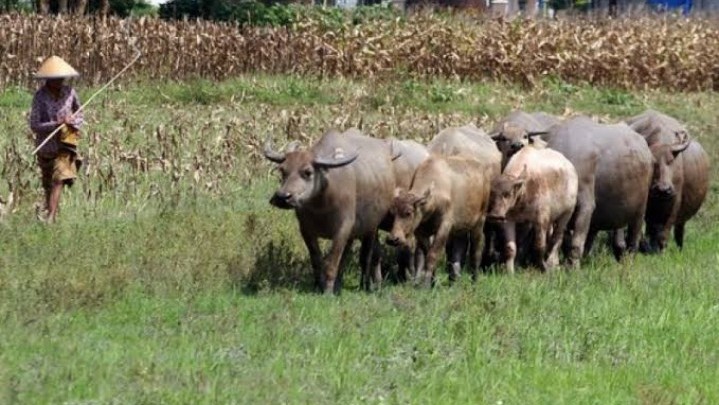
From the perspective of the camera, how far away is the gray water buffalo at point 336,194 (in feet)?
41.4

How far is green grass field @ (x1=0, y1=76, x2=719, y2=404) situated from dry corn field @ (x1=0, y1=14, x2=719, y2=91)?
8.15m

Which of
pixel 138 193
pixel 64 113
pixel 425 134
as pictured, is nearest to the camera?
pixel 64 113

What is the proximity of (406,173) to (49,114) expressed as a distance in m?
3.57

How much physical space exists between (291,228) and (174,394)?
259 inches

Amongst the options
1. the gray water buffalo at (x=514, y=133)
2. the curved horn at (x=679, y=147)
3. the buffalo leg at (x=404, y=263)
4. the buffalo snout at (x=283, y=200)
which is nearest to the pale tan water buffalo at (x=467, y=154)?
the gray water buffalo at (x=514, y=133)

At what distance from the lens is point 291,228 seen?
1523 centimetres

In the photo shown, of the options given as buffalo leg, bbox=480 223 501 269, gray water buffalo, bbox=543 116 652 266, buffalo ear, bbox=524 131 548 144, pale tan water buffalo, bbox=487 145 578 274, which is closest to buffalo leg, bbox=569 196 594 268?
gray water buffalo, bbox=543 116 652 266

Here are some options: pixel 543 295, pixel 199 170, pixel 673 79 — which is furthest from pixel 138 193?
pixel 673 79

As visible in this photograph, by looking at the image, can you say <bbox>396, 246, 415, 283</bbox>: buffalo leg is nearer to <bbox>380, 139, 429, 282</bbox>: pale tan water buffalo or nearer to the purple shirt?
<bbox>380, 139, 429, 282</bbox>: pale tan water buffalo

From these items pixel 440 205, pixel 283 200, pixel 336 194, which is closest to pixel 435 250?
pixel 440 205

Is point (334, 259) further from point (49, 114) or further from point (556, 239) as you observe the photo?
point (49, 114)

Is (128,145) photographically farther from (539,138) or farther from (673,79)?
(673,79)

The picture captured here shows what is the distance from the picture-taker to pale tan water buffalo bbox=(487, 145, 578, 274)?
14.2 m

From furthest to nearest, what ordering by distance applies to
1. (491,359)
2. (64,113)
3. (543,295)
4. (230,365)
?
(64,113), (543,295), (491,359), (230,365)
